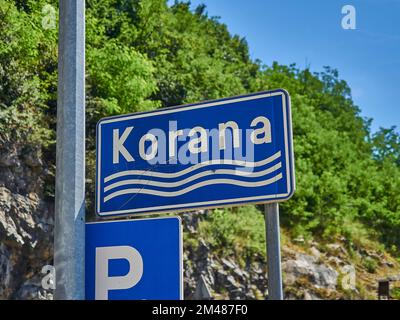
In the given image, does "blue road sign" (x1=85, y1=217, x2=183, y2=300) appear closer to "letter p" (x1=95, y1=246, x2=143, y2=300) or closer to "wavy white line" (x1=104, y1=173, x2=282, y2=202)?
"letter p" (x1=95, y1=246, x2=143, y2=300)

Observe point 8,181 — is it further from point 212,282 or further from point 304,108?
point 304,108

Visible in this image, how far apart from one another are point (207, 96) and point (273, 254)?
71.0 ft

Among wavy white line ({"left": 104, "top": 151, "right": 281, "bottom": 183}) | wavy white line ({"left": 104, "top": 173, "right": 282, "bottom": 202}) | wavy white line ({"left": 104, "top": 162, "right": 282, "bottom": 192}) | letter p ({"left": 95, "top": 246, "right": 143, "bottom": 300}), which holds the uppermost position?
A: wavy white line ({"left": 104, "top": 151, "right": 281, "bottom": 183})

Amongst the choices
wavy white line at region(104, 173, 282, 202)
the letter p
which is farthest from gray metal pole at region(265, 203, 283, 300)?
the letter p

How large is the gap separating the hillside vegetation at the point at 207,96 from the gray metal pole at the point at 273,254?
42.2ft

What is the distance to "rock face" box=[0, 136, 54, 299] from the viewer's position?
46.6 ft

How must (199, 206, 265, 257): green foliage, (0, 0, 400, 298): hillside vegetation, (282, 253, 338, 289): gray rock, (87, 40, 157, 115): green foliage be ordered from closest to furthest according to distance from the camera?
(0, 0, 400, 298): hillside vegetation → (87, 40, 157, 115): green foliage → (199, 206, 265, 257): green foliage → (282, 253, 338, 289): gray rock

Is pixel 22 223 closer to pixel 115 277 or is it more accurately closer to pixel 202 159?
pixel 115 277

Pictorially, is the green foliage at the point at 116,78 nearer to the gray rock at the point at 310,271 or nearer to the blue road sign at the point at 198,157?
the gray rock at the point at 310,271

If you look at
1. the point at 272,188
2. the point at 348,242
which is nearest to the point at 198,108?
the point at 272,188

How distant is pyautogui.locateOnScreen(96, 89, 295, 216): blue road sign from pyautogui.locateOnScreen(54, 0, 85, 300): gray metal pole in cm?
27

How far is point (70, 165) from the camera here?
3236 millimetres

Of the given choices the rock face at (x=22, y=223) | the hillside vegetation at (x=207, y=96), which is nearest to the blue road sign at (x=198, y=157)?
the rock face at (x=22, y=223)
